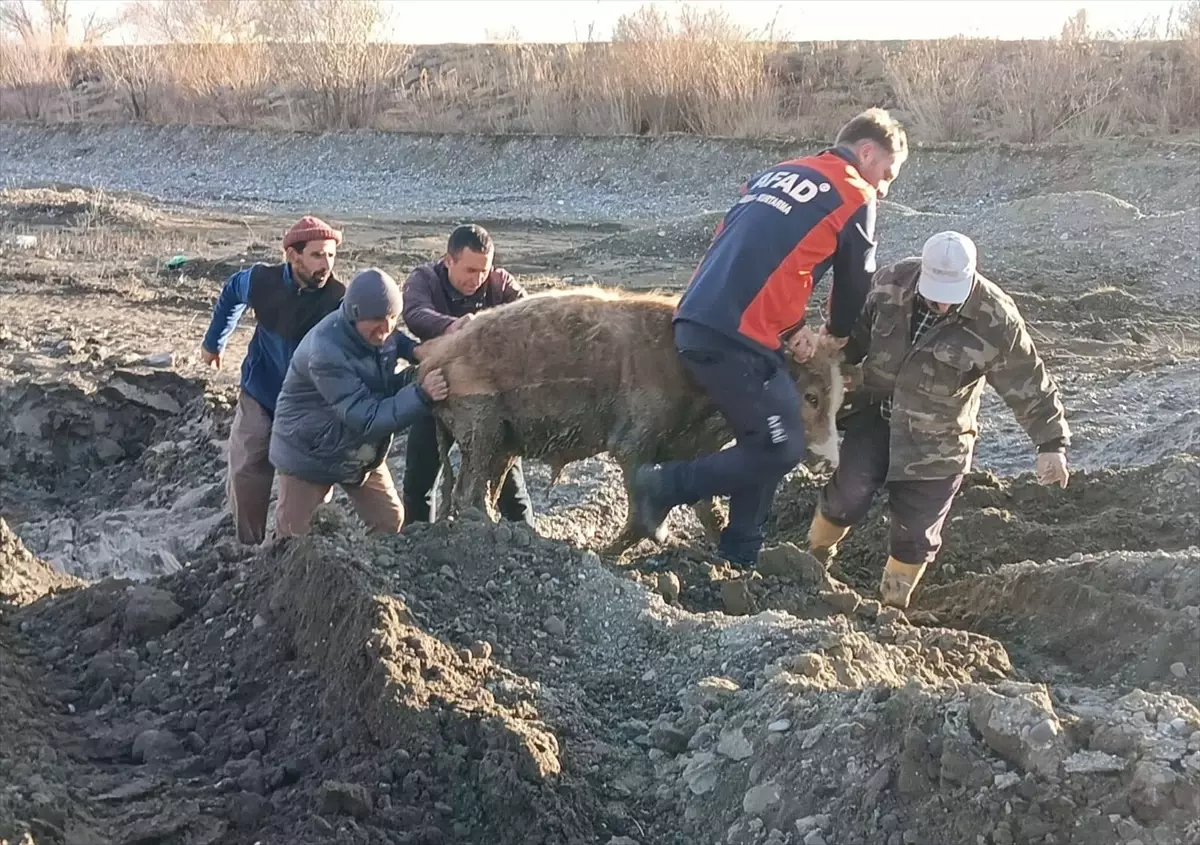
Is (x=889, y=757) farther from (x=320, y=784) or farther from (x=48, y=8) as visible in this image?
(x=48, y=8)

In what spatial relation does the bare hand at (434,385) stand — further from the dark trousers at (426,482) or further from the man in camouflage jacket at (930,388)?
the man in camouflage jacket at (930,388)

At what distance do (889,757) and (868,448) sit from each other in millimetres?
2668

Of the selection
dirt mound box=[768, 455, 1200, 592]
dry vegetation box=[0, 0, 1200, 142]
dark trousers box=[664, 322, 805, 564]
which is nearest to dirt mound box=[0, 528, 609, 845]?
dark trousers box=[664, 322, 805, 564]

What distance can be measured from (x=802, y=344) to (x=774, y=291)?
0.39 m

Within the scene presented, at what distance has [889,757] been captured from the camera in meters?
3.73

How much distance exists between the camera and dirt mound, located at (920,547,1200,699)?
497 centimetres

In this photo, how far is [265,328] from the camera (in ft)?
22.8

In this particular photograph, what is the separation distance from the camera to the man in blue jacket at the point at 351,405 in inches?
235

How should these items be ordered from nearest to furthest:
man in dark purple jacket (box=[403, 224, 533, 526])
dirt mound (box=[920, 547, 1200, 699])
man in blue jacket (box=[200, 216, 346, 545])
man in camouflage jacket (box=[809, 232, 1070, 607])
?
dirt mound (box=[920, 547, 1200, 699]), man in camouflage jacket (box=[809, 232, 1070, 607]), man in dark purple jacket (box=[403, 224, 533, 526]), man in blue jacket (box=[200, 216, 346, 545])

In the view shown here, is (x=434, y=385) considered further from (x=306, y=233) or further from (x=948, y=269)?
(x=948, y=269)

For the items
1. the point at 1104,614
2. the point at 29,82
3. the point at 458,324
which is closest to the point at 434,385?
the point at 458,324

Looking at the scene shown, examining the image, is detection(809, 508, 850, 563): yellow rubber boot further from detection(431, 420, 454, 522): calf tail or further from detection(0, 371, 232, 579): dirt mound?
detection(0, 371, 232, 579): dirt mound

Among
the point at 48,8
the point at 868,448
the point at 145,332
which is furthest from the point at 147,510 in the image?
the point at 48,8

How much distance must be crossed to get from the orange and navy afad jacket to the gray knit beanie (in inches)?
55.5
